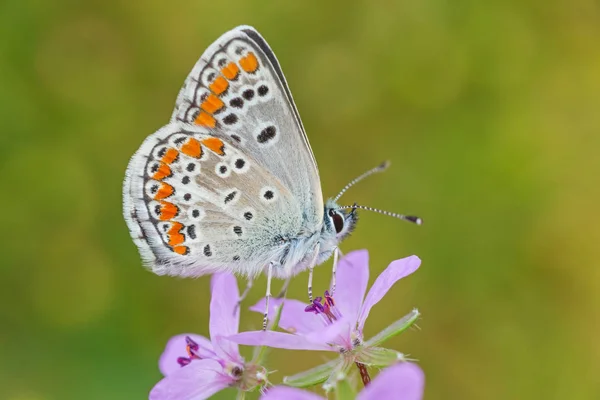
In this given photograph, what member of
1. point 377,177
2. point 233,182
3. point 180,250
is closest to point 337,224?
point 233,182

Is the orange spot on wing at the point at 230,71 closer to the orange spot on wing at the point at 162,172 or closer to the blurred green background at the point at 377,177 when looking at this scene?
the orange spot on wing at the point at 162,172

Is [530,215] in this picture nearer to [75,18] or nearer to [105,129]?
[105,129]

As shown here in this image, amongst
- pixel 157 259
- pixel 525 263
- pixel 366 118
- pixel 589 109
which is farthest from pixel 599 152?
pixel 157 259

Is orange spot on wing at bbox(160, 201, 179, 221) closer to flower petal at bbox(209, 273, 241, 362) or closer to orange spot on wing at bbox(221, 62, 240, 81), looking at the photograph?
flower petal at bbox(209, 273, 241, 362)

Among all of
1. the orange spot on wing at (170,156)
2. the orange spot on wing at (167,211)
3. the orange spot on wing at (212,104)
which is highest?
the orange spot on wing at (212,104)

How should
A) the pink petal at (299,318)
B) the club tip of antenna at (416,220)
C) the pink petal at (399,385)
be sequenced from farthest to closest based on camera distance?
the club tip of antenna at (416,220)
the pink petal at (299,318)
the pink petal at (399,385)

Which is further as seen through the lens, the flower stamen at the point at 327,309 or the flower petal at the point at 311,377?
the flower stamen at the point at 327,309

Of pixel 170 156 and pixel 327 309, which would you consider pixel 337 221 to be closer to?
pixel 327 309

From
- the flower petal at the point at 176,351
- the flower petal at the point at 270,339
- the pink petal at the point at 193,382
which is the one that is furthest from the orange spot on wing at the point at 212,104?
the flower petal at the point at 270,339
